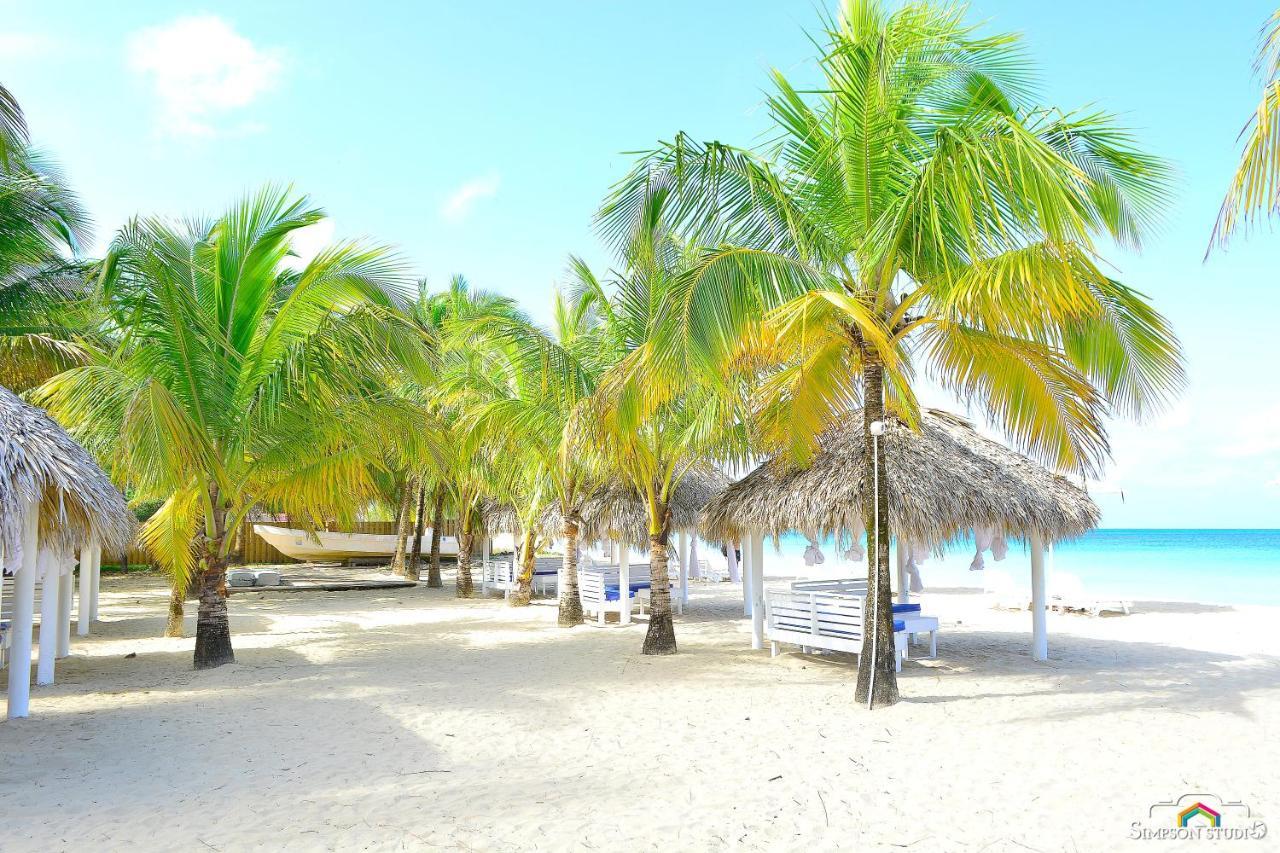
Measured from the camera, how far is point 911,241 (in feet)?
21.7

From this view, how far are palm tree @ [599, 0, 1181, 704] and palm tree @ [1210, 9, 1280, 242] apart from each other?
5.79ft

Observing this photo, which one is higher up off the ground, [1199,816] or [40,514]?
[40,514]

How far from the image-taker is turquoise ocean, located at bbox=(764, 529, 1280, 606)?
2919 centimetres

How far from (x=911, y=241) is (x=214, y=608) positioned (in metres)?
8.04

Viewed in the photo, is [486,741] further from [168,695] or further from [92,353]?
[92,353]

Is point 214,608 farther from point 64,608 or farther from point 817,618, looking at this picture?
point 817,618

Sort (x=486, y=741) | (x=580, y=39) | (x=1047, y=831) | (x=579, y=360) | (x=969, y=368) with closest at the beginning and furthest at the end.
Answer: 1. (x=1047, y=831)
2. (x=486, y=741)
3. (x=969, y=368)
4. (x=579, y=360)
5. (x=580, y=39)

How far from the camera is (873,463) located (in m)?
6.93

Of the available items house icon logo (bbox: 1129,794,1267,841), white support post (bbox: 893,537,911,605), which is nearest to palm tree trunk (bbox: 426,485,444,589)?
white support post (bbox: 893,537,911,605)

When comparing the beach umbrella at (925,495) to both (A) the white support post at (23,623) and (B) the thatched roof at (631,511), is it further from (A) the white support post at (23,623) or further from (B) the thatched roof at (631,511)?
(A) the white support post at (23,623)

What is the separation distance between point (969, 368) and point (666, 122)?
338 cm

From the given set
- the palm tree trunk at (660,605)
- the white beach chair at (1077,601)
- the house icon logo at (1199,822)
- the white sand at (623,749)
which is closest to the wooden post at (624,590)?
the white sand at (623,749)

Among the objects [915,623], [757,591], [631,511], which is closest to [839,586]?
[757,591]

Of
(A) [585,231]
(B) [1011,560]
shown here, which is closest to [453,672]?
(A) [585,231]
